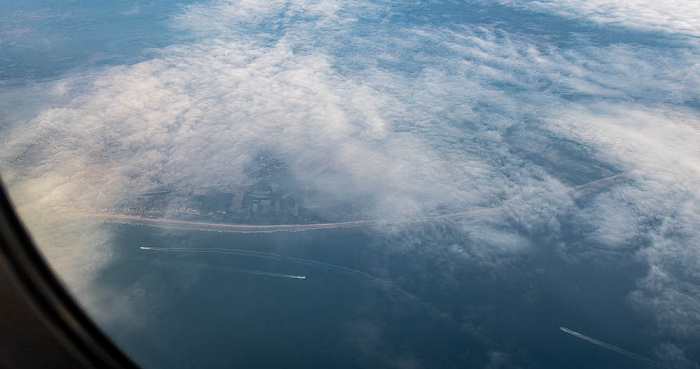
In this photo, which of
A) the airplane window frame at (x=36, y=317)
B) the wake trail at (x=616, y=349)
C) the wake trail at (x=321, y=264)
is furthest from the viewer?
the wake trail at (x=321, y=264)

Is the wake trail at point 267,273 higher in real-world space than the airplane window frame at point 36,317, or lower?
lower

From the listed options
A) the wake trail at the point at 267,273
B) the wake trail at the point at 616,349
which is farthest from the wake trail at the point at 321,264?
the wake trail at the point at 616,349

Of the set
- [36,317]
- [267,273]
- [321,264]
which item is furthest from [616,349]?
[36,317]

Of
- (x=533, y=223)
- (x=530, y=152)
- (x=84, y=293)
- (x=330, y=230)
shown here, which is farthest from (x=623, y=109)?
(x=84, y=293)

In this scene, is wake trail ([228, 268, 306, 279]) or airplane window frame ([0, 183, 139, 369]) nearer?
airplane window frame ([0, 183, 139, 369])

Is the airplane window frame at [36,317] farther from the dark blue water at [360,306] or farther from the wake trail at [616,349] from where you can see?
the wake trail at [616,349]

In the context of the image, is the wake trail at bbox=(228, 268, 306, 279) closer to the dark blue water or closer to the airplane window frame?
the dark blue water

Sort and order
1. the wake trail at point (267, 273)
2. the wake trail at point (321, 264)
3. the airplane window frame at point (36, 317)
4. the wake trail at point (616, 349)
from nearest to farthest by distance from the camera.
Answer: the airplane window frame at point (36, 317)
the wake trail at point (616, 349)
the wake trail at point (321, 264)
the wake trail at point (267, 273)

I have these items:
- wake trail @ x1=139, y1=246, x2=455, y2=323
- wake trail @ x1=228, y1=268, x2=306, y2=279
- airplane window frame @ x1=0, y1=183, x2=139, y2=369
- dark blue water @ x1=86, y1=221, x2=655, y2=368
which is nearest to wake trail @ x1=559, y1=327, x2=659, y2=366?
dark blue water @ x1=86, y1=221, x2=655, y2=368

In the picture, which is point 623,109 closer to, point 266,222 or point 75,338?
point 266,222

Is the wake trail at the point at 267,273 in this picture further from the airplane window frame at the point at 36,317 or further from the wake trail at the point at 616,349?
the airplane window frame at the point at 36,317

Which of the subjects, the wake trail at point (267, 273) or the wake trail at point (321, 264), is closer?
the wake trail at point (321, 264)
